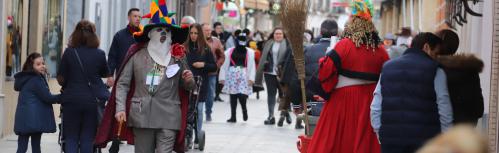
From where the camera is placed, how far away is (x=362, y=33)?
7.80 metres

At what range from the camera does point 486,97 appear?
1255 cm

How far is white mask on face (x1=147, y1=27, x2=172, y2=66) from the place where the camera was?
860 cm

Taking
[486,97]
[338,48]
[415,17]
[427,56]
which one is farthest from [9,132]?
[415,17]

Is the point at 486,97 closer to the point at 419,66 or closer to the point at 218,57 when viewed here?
the point at 218,57

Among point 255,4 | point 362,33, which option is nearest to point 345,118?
point 362,33

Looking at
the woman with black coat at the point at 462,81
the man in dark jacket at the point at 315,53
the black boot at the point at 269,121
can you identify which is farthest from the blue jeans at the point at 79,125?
the black boot at the point at 269,121

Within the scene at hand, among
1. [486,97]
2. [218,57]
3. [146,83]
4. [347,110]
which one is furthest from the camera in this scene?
[218,57]

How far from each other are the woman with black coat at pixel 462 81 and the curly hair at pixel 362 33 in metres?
1.47

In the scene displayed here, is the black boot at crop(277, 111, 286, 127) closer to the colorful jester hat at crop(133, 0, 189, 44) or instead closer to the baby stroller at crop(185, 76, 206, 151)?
the baby stroller at crop(185, 76, 206, 151)

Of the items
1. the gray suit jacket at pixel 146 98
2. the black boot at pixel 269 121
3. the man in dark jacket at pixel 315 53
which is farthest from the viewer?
the black boot at pixel 269 121

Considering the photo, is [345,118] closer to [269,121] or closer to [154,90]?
[154,90]

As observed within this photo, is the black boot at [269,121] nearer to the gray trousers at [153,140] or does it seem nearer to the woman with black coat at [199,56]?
the woman with black coat at [199,56]

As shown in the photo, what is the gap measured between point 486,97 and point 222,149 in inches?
143

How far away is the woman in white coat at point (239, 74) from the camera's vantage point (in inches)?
785
